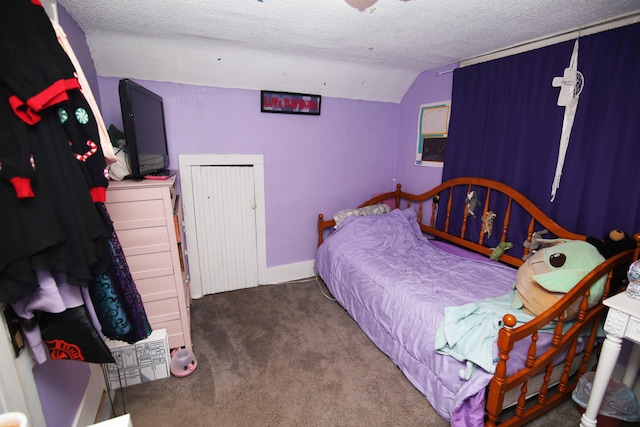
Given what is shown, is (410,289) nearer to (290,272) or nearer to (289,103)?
(290,272)

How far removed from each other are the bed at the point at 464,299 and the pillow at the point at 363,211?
0.01 meters

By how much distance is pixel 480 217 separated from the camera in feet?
8.47

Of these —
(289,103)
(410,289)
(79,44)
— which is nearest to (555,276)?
(410,289)

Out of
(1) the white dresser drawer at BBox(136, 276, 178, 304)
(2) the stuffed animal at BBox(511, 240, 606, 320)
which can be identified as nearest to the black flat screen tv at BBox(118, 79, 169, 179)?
(1) the white dresser drawer at BBox(136, 276, 178, 304)

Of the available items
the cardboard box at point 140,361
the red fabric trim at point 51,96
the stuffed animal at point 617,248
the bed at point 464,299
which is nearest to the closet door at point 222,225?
the bed at point 464,299

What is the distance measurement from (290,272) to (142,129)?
6.42ft

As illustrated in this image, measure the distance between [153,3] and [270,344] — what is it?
7.17 ft

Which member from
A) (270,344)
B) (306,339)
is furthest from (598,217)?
(270,344)

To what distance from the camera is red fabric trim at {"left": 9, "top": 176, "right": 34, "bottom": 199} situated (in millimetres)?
789

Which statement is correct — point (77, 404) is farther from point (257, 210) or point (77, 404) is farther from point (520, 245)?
point (520, 245)

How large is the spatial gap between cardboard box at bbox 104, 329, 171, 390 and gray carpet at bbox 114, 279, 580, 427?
0.05 meters

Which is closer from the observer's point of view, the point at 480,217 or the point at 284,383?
the point at 284,383

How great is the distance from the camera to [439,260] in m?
2.47

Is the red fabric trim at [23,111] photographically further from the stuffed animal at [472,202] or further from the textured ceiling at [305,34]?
the stuffed animal at [472,202]
